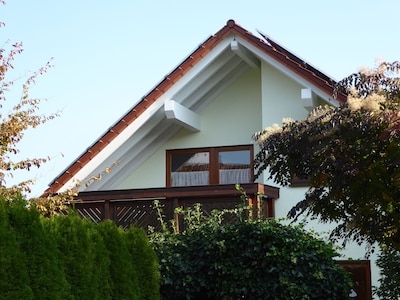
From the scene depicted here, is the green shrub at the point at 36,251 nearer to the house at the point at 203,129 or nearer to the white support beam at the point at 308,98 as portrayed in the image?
the house at the point at 203,129

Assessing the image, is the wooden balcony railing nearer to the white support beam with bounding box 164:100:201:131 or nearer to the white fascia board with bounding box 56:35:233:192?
the white fascia board with bounding box 56:35:233:192

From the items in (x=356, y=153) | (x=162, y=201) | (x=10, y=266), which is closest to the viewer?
(x=10, y=266)

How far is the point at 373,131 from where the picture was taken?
405 inches

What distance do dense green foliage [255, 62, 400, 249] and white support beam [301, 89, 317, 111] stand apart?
4684mm

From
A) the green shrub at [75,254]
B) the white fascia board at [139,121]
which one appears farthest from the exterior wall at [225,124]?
the green shrub at [75,254]

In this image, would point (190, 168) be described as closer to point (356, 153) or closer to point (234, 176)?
point (234, 176)

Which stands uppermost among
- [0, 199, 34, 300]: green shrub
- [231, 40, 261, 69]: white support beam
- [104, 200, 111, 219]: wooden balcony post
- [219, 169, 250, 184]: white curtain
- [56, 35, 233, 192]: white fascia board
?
[231, 40, 261, 69]: white support beam

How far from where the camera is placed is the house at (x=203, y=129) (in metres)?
15.7

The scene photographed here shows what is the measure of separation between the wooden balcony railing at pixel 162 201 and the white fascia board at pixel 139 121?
1.04 m

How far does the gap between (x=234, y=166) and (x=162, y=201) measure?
2.82m

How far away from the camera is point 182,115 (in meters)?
17.2

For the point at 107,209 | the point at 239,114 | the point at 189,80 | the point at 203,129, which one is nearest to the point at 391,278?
the point at 107,209

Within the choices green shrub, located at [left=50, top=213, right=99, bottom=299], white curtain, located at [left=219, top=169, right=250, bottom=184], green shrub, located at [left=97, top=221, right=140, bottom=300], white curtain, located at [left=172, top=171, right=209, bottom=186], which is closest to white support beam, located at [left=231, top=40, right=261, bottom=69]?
white curtain, located at [left=219, top=169, right=250, bottom=184]

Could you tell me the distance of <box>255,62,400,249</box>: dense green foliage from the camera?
10.2 m
